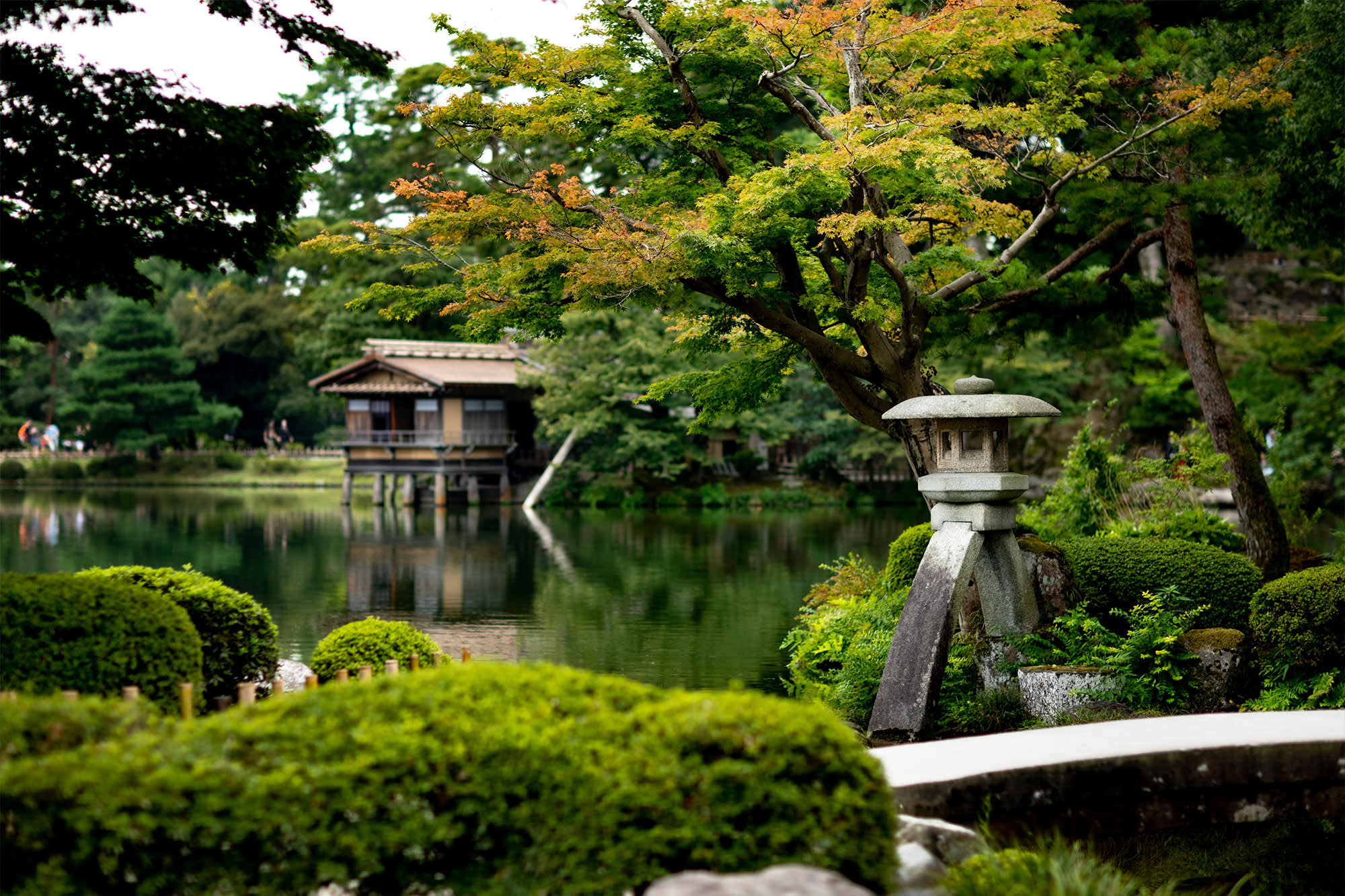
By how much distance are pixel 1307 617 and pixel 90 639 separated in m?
7.59

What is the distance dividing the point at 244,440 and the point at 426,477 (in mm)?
15491

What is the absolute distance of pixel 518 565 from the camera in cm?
2017

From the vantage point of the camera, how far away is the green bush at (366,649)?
7.12 m

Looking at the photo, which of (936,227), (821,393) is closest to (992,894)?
(936,227)

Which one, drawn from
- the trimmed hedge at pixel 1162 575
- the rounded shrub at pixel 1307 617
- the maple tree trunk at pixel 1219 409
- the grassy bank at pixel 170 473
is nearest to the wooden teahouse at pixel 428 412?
the grassy bank at pixel 170 473

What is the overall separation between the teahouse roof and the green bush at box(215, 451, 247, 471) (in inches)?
533

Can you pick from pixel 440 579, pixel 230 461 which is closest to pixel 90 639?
pixel 440 579

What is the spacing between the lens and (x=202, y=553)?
69.8 ft

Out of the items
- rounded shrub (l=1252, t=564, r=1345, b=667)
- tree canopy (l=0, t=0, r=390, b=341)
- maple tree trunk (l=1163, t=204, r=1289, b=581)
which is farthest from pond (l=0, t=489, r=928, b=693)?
tree canopy (l=0, t=0, r=390, b=341)

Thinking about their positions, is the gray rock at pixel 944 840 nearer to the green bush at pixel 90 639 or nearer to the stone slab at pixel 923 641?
the green bush at pixel 90 639

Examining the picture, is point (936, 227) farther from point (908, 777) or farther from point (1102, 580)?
point (908, 777)

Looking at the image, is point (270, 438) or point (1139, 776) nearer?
point (1139, 776)

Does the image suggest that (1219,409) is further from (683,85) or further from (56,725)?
(56,725)

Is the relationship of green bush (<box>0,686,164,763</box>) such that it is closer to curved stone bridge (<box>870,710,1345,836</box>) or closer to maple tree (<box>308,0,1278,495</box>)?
curved stone bridge (<box>870,710,1345,836</box>)
